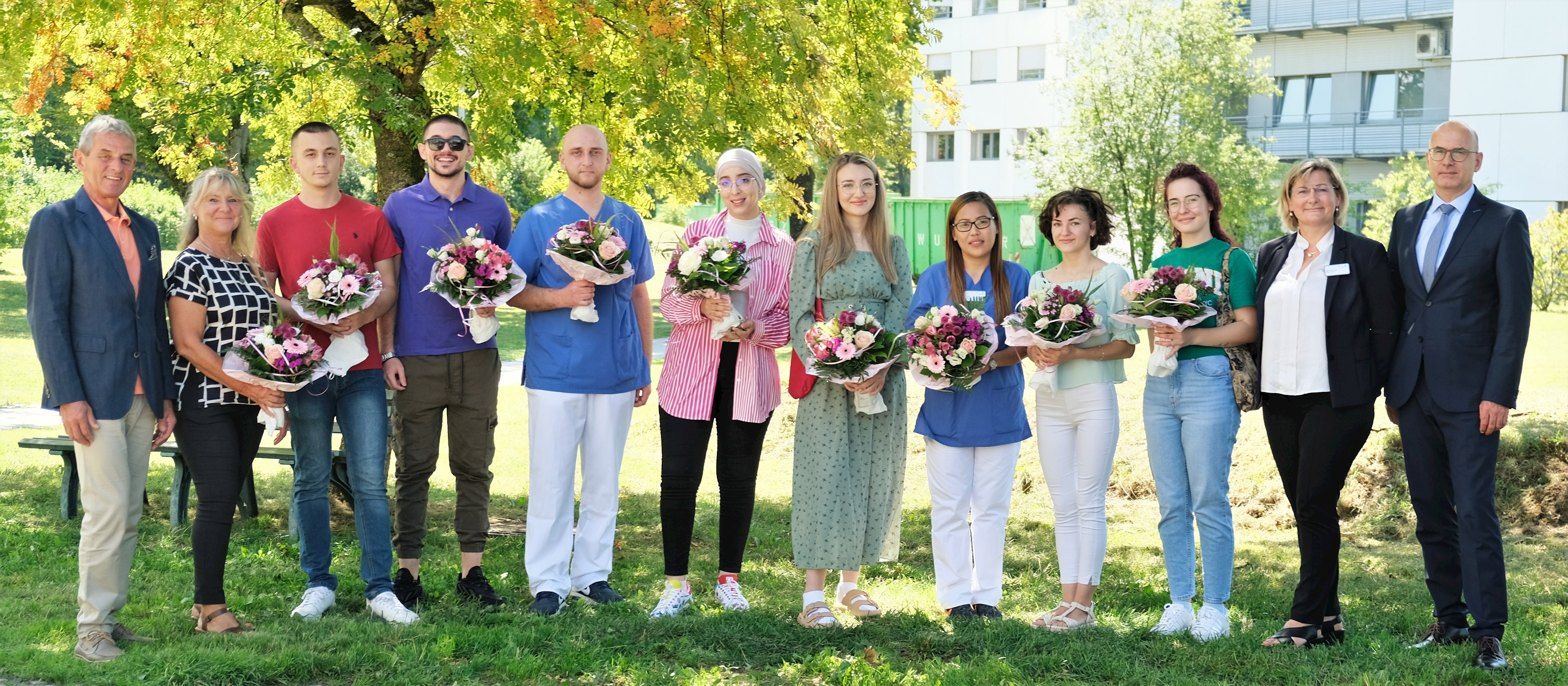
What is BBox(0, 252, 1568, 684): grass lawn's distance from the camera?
4938 mm

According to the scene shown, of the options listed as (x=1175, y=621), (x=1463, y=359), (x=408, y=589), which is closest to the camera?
(x=1463, y=359)

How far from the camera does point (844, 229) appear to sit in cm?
585

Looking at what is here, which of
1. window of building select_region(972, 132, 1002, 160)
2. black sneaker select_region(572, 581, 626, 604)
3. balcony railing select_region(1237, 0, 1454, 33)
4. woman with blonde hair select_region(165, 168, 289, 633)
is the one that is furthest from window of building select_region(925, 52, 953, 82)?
woman with blonde hair select_region(165, 168, 289, 633)

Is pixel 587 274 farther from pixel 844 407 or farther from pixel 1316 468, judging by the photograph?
pixel 1316 468

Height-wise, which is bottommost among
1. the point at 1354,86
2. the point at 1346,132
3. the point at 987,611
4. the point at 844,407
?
the point at 987,611

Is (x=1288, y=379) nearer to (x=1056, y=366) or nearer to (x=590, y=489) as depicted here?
(x=1056, y=366)

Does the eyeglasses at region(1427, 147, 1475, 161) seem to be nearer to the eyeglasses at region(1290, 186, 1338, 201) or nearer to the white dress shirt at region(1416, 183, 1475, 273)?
the white dress shirt at region(1416, 183, 1475, 273)

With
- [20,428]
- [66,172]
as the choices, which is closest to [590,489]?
[20,428]

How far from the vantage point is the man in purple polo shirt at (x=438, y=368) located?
5945 millimetres

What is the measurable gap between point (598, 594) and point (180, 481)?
3805mm

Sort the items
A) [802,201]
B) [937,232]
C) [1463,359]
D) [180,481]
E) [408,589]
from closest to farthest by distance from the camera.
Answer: [1463,359], [408,589], [180,481], [802,201], [937,232]

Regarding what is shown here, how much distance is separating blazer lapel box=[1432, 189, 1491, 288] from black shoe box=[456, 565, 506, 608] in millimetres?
4749

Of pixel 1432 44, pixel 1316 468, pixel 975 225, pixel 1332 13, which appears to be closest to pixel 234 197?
pixel 975 225

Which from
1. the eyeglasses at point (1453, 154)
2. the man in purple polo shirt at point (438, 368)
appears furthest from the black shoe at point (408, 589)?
the eyeglasses at point (1453, 154)
